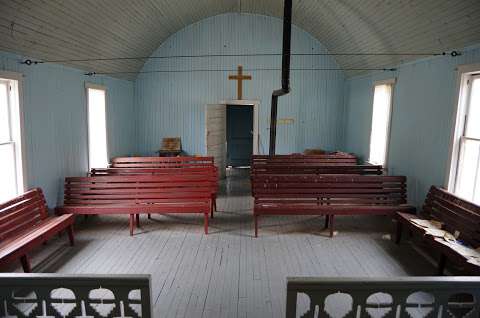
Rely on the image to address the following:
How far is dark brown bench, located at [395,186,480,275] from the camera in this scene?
385 centimetres

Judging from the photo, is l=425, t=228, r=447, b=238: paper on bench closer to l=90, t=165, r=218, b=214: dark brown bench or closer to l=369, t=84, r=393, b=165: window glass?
l=369, t=84, r=393, b=165: window glass

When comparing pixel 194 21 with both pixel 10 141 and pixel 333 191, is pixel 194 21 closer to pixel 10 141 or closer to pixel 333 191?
pixel 10 141

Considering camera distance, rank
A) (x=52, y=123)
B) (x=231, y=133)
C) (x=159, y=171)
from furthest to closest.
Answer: (x=231, y=133)
(x=159, y=171)
(x=52, y=123)

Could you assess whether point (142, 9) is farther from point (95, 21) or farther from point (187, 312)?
point (187, 312)

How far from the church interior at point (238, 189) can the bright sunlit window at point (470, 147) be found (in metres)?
0.02

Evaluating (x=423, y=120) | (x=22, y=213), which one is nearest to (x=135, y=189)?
(x=22, y=213)

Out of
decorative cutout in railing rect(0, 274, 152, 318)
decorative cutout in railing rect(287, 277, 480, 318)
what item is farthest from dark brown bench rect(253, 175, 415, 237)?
decorative cutout in railing rect(0, 274, 152, 318)

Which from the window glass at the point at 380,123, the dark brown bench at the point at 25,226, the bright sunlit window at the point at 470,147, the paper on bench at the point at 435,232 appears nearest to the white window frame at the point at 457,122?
the bright sunlit window at the point at 470,147

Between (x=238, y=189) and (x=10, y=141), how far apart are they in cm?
501

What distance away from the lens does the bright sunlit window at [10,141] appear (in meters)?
4.66

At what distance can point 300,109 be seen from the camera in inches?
408

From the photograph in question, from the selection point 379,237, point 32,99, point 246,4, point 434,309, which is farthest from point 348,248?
point 246,4

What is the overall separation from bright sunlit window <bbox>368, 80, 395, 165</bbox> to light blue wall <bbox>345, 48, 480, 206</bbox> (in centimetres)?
21

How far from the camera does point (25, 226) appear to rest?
4.43 meters
